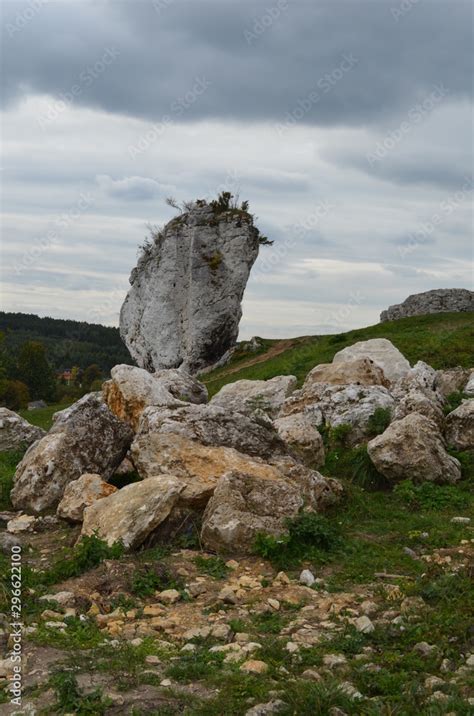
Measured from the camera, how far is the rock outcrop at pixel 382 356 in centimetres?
2186

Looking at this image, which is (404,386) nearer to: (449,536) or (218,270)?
(449,536)

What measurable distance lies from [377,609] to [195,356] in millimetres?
46047

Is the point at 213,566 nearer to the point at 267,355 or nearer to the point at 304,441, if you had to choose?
the point at 304,441

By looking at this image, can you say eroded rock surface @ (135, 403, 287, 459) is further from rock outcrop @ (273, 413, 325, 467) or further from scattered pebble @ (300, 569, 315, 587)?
scattered pebble @ (300, 569, 315, 587)

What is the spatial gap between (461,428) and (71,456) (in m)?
8.53

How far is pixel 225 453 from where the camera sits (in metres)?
12.7

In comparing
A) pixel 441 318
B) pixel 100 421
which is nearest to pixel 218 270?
pixel 441 318

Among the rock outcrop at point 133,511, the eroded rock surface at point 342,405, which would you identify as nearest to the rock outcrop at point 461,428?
the eroded rock surface at point 342,405

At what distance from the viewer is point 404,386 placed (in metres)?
18.0

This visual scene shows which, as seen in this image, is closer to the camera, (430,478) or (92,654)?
(92,654)

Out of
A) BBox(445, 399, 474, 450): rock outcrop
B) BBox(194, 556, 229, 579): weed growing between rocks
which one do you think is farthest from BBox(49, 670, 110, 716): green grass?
BBox(445, 399, 474, 450): rock outcrop

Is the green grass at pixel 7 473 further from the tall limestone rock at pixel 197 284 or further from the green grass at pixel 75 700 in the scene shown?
the tall limestone rock at pixel 197 284

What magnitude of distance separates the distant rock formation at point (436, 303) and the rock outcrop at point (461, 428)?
1321 inches

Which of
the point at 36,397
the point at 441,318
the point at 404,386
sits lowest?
the point at 36,397
